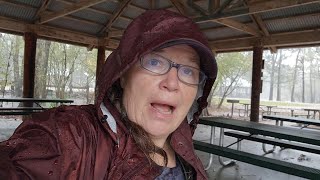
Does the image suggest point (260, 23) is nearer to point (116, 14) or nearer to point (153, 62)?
point (116, 14)

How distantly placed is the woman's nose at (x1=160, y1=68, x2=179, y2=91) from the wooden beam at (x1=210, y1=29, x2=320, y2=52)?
25.0ft

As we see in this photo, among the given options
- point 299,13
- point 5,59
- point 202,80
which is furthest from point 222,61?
point 202,80

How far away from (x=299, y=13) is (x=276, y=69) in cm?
3651

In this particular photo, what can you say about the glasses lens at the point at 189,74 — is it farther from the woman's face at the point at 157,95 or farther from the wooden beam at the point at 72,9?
the wooden beam at the point at 72,9

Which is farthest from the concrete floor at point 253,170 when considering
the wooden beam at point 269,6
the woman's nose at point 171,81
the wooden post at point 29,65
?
the wooden post at point 29,65

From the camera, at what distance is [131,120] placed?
1.05 m

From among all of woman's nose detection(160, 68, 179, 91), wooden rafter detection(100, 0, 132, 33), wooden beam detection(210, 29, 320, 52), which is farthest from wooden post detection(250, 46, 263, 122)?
woman's nose detection(160, 68, 179, 91)

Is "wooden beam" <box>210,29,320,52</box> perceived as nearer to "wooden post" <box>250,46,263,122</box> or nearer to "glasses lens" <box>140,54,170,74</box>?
"wooden post" <box>250,46,263,122</box>

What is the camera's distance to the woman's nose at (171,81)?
1.05 m

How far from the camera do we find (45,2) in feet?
25.1

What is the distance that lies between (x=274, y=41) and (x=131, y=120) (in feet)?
27.0

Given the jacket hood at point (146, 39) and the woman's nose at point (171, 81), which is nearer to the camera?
the jacket hood at point (146, 39)

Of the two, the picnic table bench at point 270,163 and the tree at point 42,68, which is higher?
the tree at point 42,68

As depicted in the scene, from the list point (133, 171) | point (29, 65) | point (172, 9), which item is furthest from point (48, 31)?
point (133, 171)
